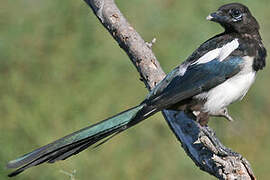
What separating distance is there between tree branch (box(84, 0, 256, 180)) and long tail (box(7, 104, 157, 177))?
0.70 ft

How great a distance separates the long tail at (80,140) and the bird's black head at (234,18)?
0.60 meters

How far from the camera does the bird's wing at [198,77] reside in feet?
10.2

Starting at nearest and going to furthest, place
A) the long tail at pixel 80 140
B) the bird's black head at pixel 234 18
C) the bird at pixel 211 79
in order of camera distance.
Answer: the long tail at pixel 80 140, the bird at pixel 211 79, the bird's black head at pixel 234 18

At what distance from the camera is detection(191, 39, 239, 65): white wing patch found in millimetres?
3178

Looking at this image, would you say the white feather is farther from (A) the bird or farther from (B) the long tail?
(B) the long tail

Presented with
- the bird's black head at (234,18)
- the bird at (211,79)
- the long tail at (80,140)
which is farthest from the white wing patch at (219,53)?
the long tail at (80,140)

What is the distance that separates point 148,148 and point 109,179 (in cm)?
33

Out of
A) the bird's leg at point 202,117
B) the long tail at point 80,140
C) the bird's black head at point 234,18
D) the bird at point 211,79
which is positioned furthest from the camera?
the bird's black head at point 234,18

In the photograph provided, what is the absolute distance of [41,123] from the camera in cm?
444

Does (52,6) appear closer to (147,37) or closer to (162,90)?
(147,37)

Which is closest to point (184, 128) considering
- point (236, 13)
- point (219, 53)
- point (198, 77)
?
point (198, 77)

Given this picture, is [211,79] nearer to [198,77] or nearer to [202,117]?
[198,77]

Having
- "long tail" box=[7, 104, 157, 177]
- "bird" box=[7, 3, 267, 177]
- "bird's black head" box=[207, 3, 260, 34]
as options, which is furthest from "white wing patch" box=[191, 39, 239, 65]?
"long tail" box=[7, 104, 157, 177]

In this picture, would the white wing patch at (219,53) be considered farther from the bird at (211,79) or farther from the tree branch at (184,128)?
the tree branch at (184,128)
